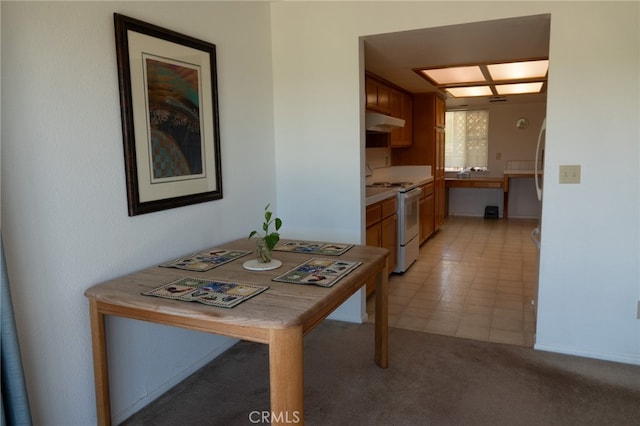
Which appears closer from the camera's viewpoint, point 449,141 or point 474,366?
point 474,366

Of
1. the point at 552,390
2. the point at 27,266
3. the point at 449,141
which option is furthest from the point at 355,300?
the point at 449,141

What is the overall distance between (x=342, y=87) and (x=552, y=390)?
7.11ft

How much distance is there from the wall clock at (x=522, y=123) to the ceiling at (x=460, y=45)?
14.3 feet

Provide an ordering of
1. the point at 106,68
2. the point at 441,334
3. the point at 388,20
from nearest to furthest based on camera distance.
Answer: the point at 106,68, the point at 388,20, the point at 441,334

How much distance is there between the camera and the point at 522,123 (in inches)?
305

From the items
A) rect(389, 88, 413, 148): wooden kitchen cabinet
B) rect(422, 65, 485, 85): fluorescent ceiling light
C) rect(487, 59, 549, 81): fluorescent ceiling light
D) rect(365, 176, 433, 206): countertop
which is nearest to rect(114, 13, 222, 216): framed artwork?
rect(365, 176, 433, 206): countertop

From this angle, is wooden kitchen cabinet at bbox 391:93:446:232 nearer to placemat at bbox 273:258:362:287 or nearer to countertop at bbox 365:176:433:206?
countertop at bbox 365:176:433:206

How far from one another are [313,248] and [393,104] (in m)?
3.10

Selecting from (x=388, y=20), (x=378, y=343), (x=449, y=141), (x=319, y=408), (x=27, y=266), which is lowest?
(x=319, y=408)

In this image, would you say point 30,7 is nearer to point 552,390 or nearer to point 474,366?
point 474,366

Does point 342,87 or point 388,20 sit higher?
point 388,20

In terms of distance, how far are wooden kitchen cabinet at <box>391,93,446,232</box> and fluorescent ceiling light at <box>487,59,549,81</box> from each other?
114 centimetres

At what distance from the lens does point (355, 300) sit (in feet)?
10.6

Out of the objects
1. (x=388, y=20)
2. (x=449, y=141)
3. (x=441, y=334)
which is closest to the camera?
(x=388, y=20)
